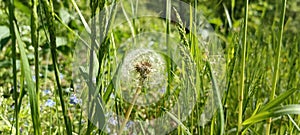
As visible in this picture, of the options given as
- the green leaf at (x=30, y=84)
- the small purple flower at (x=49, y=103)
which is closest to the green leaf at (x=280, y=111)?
the green leaf at (x=30, y=84)

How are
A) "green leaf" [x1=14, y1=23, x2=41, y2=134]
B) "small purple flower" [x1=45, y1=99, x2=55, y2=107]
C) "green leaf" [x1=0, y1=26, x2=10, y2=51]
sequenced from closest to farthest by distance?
"green leaf" [x1=14, y1=23, x2=41, y2=134] < "small purple flower" [x1=45, y1=99, x2=55, y2=107] < "green leaf" [x1=0, y1=26, x2=10, y2=51]

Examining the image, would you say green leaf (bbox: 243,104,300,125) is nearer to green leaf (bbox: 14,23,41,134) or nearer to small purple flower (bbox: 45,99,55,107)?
green leaf (bbox: 14,23,41,134)

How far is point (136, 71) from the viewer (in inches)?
28.2

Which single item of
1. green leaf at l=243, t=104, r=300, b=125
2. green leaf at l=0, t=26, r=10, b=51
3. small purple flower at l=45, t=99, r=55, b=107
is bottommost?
small purple flower at l=45, t=99, r=55, b=107

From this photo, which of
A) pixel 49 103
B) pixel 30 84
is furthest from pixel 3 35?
pixel 30 84

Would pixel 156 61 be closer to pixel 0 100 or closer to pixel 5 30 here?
pixel 0 100

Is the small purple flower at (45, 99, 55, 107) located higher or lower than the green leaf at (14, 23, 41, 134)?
lower

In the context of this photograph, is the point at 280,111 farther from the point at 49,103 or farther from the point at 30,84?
the point at 49,103

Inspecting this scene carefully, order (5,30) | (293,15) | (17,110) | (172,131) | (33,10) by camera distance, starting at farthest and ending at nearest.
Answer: (293,15) → (5,30) → (172,131) → (17,110) → (33,10)

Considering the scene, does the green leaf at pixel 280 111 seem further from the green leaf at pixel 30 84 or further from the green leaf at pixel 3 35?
the green leaf at pixel 3 35

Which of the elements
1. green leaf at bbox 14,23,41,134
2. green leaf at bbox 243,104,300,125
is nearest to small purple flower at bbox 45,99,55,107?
green leaf at bbox 14,23,41,134

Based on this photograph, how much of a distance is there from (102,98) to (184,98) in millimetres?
201

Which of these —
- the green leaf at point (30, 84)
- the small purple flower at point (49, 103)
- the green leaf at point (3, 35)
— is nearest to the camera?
the green leaf at point (30, 84)

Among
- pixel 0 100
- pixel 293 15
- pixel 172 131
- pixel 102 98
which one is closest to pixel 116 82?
pixel 102 98
